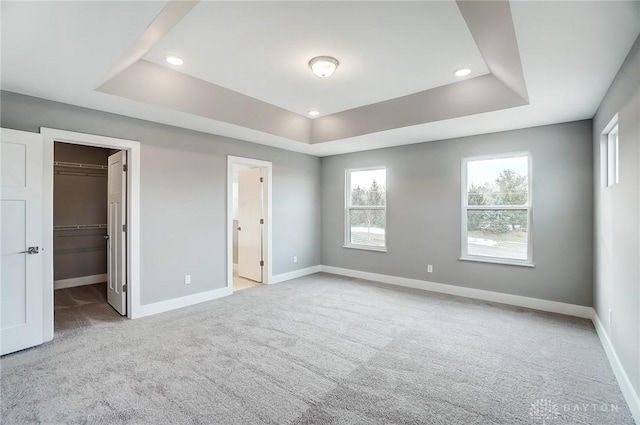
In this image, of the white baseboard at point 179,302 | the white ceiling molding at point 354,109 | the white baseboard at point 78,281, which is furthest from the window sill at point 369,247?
the white baseboard at point 78,281

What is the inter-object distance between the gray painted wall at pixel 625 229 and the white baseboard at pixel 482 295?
33.5 inches

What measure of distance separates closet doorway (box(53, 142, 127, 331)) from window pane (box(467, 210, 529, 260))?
17.1ft

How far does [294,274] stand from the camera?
5.98m

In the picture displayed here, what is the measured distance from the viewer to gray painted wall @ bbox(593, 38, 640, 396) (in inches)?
80.4

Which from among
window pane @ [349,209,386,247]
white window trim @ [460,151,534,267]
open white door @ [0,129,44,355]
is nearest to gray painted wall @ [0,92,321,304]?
open white door @ [0,129,44,355]

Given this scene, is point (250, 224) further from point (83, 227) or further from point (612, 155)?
point (612, 155)

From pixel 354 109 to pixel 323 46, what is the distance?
1.95m

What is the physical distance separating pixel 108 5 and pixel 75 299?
175 inches

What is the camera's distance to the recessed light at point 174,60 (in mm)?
3057

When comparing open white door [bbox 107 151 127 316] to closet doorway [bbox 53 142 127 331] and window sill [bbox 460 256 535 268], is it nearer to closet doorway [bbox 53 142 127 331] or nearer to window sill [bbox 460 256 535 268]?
closet doorway [bbox 53 142 127 331]

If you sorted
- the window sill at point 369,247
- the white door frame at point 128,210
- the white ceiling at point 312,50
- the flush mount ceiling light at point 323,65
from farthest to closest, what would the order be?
the window sill at point 369,247 < the white door frame at point 128,210 < the flush mount ceiling light at point 323,65 < the white ceiling at point 312,50

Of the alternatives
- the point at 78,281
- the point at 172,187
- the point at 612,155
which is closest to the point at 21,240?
the point at 172,187

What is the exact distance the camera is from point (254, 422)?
195cm

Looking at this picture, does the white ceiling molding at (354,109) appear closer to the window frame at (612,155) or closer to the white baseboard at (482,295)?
the window frame at (612,155)
